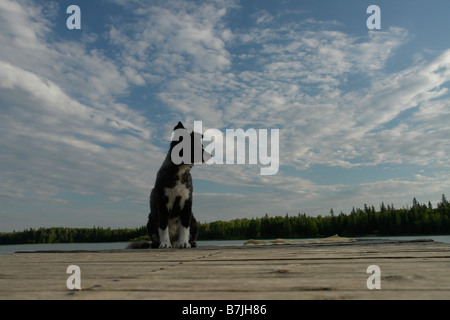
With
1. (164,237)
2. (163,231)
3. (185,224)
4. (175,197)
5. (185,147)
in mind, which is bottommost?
(164,237)

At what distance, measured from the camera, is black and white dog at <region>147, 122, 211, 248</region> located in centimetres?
790

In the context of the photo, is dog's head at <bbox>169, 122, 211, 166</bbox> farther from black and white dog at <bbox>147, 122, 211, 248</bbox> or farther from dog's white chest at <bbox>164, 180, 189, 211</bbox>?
dog's white chest at <bbox>164, 180, 189, 211</bbox>

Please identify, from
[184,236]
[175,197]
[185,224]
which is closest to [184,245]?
[184,236]

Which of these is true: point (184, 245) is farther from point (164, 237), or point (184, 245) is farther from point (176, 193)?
point (176, 193)

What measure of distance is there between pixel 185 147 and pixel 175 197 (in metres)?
1.24

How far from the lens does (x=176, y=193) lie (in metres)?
8.02

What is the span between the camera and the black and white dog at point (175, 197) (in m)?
7.90

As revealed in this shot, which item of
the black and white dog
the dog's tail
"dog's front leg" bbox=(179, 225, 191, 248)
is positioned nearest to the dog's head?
the black and white dog

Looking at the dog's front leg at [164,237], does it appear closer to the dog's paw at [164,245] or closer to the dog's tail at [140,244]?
the dog's paw at [164,245]

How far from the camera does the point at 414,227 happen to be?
8669cm

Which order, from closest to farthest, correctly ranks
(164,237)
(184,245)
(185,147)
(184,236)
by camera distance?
(184,245) → (164,237) → (184,236) → (185,147)
